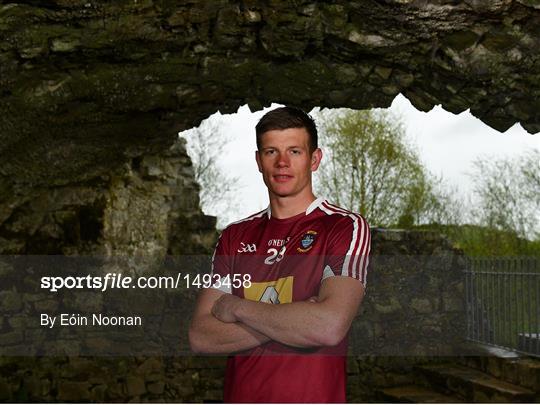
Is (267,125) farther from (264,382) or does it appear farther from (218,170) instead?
(218,170)

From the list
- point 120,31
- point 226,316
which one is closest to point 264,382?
point 226,316

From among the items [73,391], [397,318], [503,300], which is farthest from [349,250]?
[397,318]

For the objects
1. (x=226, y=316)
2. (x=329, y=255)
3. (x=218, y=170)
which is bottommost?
(x=226, y=316)

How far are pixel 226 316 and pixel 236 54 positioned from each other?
277 cm

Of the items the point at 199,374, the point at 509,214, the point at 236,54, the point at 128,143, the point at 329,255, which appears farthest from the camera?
the point at 509,214

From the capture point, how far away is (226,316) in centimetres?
235

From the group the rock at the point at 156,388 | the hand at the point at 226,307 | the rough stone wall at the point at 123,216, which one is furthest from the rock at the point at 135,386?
the hand at the point at 226,307

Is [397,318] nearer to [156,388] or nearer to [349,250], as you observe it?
[156,388]

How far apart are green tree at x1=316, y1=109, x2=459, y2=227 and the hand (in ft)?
38.9

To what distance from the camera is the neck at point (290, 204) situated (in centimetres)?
235

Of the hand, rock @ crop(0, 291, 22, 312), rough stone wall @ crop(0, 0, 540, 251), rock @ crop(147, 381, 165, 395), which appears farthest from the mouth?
rock @ crop(147, 381, 165, 395)

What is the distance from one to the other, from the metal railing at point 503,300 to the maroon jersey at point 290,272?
216 inches

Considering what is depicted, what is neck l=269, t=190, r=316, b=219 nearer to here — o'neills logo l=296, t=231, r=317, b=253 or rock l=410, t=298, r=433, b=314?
o'neills logo l=296, t=231, r=317, b=253

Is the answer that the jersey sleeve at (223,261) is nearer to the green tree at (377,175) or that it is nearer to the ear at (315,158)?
the ear at (315,158)
